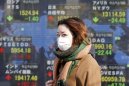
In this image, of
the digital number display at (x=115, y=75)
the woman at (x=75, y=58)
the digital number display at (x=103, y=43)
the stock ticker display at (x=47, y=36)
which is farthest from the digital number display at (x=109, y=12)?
the woman at (x=75, y=58)

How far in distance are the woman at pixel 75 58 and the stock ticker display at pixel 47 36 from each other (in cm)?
195

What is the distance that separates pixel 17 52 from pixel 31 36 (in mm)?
260

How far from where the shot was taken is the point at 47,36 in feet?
14.7

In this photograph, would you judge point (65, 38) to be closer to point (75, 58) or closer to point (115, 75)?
point (75, 58)

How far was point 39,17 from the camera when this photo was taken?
4.52 meters

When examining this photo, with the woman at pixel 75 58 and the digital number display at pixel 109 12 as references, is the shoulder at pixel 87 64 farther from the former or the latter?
the digital number display at pixel 109 12

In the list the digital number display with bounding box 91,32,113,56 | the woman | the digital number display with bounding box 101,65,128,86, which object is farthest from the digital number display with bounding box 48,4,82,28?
the woman

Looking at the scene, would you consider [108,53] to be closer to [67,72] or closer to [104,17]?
[104,17]

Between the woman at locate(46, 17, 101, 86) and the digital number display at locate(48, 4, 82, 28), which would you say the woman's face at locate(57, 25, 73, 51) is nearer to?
the woman at locate(46, 17, 101, 86)

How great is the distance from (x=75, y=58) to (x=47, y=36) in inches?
81.4

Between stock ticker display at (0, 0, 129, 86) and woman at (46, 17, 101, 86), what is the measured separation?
1.95m

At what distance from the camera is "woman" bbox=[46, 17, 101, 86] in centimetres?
241

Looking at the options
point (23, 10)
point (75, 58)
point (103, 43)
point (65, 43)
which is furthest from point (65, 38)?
point (23, 10)

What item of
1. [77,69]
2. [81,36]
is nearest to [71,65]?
[77,69]
